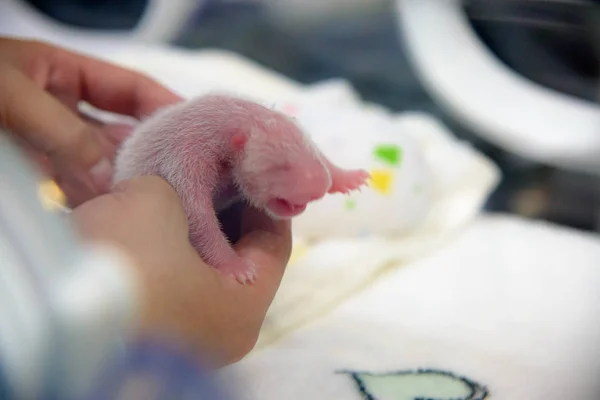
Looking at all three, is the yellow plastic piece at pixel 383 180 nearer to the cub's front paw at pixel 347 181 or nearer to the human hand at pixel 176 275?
the cub's front paw at pixel 347 181

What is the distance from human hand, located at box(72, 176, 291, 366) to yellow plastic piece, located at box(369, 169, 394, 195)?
0.36 m

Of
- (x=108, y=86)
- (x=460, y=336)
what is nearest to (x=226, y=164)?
(x=108, y=86)

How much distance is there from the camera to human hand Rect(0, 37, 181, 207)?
0.49 metres

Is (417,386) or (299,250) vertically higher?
(299,250)

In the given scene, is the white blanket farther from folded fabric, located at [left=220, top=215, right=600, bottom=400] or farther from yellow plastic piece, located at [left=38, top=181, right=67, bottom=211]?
yellow plastic piece, located at [left=38, top=181, right=67, bottom=211]

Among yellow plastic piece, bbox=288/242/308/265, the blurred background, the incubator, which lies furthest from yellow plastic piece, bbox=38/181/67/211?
the blurred background

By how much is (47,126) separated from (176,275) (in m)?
0.18

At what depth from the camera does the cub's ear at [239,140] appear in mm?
505

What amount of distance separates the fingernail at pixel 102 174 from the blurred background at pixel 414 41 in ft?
2.54

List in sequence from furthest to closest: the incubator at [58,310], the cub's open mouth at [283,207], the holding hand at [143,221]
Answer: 1. the cub's open mouth at [283,207]
2. the holding hand at [143,221]
3. the incubator at [58,310]

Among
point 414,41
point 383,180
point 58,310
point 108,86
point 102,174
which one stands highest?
point 414,41

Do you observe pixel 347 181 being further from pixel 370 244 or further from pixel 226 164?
pixel 370 244

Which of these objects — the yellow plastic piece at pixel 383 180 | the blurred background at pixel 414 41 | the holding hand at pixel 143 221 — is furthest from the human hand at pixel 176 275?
the blurred background at pixel 414 41

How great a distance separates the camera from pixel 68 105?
0.62 m
